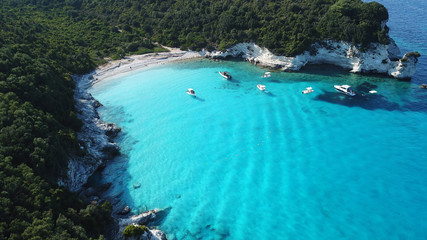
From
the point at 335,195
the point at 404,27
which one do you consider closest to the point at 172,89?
the point at 335,195

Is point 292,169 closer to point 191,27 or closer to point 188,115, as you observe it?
point 188,115

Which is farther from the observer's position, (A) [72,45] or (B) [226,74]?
(A) [72,45]

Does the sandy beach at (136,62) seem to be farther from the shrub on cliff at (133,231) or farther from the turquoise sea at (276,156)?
the shrub on cliff at (133,231)

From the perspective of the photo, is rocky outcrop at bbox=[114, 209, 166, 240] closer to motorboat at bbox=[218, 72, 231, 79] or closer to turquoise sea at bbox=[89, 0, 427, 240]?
turquoise sea at bbox=[89, 0, 427, 240]

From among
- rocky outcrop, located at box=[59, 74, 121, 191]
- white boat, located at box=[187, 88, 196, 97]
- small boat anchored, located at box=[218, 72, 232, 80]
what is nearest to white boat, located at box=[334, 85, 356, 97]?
small boat anchored, located at box=[218, 72, 232, 80]

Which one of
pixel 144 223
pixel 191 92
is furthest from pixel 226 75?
pixel 144 223

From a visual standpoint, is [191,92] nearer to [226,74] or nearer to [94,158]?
[226,74]
